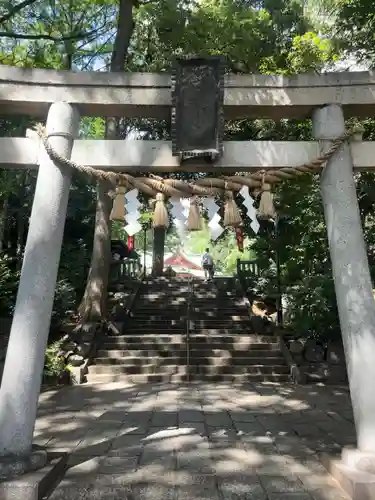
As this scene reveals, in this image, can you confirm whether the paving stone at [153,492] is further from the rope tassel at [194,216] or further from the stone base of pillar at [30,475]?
the rope tassel at [194,216]

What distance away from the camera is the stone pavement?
3307mm

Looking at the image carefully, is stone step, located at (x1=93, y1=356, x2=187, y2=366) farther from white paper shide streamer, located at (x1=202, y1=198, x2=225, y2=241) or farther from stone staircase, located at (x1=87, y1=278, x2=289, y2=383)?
white paper shide streamer, located at (x1=202, y1=198, x2=225, y2=241)

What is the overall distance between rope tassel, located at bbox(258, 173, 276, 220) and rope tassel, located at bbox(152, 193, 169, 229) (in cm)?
92

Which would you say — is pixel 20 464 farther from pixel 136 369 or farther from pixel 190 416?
pixel 136 369

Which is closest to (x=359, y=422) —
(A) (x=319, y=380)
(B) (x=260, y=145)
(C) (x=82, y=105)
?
(B) (x=260, y=145)

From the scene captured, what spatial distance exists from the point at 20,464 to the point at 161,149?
3.02 metres

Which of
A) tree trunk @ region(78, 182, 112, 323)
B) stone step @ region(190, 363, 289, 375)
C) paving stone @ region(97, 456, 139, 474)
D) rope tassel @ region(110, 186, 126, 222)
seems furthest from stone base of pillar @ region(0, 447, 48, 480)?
tree trunk @ region(78, 182, 112, 323)

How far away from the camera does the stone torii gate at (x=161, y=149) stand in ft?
11.8

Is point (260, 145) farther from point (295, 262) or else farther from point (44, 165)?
point (295, 262)

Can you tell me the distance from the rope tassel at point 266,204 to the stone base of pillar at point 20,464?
2.93m

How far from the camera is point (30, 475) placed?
3.15 meters

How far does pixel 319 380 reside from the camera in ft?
27.9

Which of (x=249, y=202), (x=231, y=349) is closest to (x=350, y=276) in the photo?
(x=249, y=202)

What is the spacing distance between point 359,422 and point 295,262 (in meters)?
7.71
